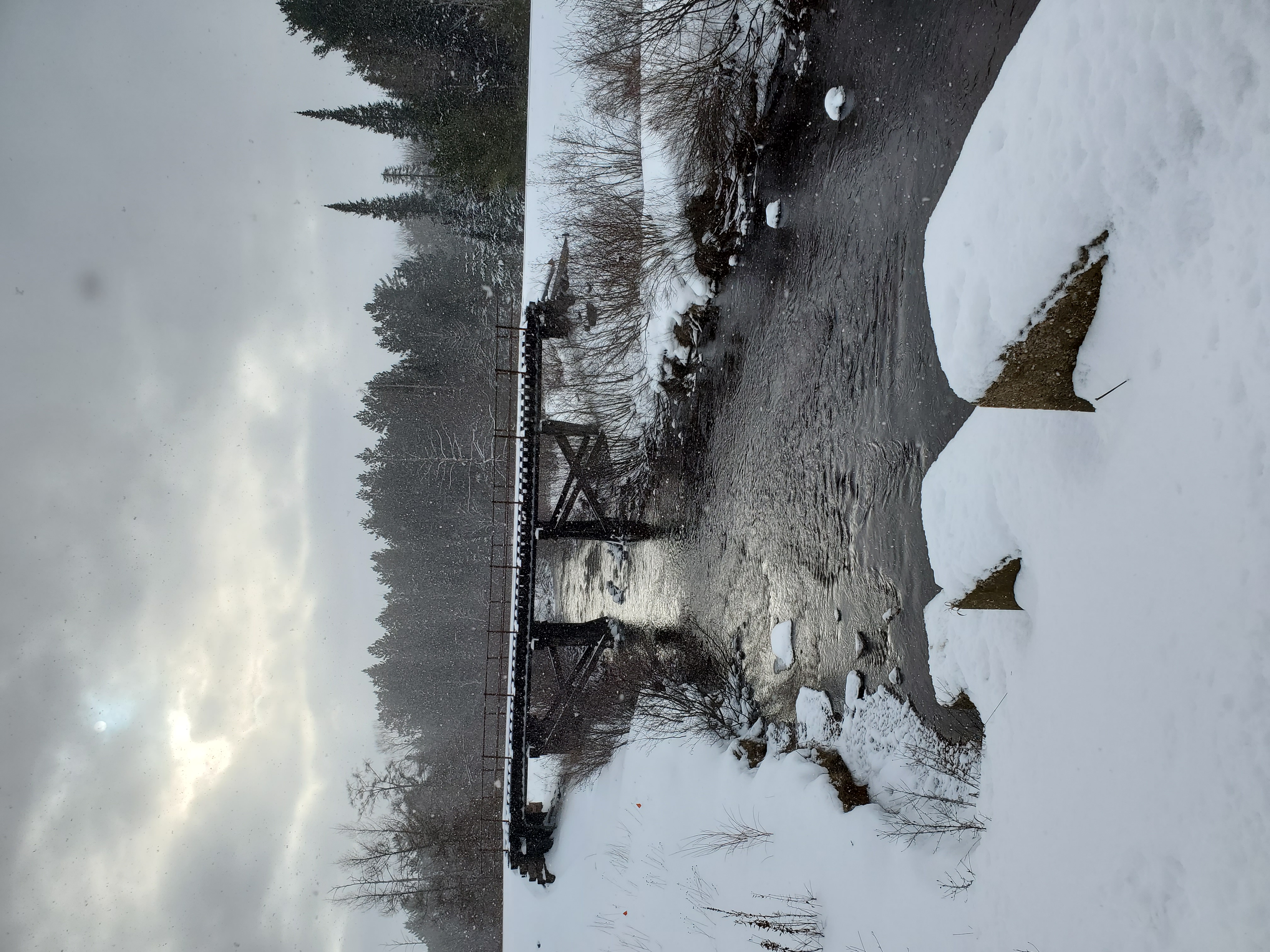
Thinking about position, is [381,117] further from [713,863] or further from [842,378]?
[713,863]

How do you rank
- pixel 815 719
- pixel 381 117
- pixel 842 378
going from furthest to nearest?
pixel 381 117
pixel 842 378
pixel 815 719

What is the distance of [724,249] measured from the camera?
13.1m

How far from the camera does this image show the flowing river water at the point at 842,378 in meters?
8.45

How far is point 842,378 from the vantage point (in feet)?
33.2

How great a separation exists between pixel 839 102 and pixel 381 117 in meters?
20.0

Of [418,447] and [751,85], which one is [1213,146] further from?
[418,447]

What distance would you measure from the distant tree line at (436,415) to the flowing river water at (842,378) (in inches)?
509

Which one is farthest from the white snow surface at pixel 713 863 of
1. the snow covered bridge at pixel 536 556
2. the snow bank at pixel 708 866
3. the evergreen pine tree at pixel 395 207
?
the evergreen pine tree at pixel 395 207

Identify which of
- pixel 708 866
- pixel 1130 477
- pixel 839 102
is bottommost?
pixel 708 866

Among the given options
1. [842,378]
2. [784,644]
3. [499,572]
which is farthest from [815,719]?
[499,572]

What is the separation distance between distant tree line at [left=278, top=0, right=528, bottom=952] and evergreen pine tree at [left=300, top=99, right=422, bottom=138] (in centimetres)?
5

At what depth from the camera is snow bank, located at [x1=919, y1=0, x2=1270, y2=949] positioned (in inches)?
163

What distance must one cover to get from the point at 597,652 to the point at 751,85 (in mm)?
10334

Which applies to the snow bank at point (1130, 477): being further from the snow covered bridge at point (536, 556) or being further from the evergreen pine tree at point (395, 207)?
the evergreen pine tree at point (395, 207)
